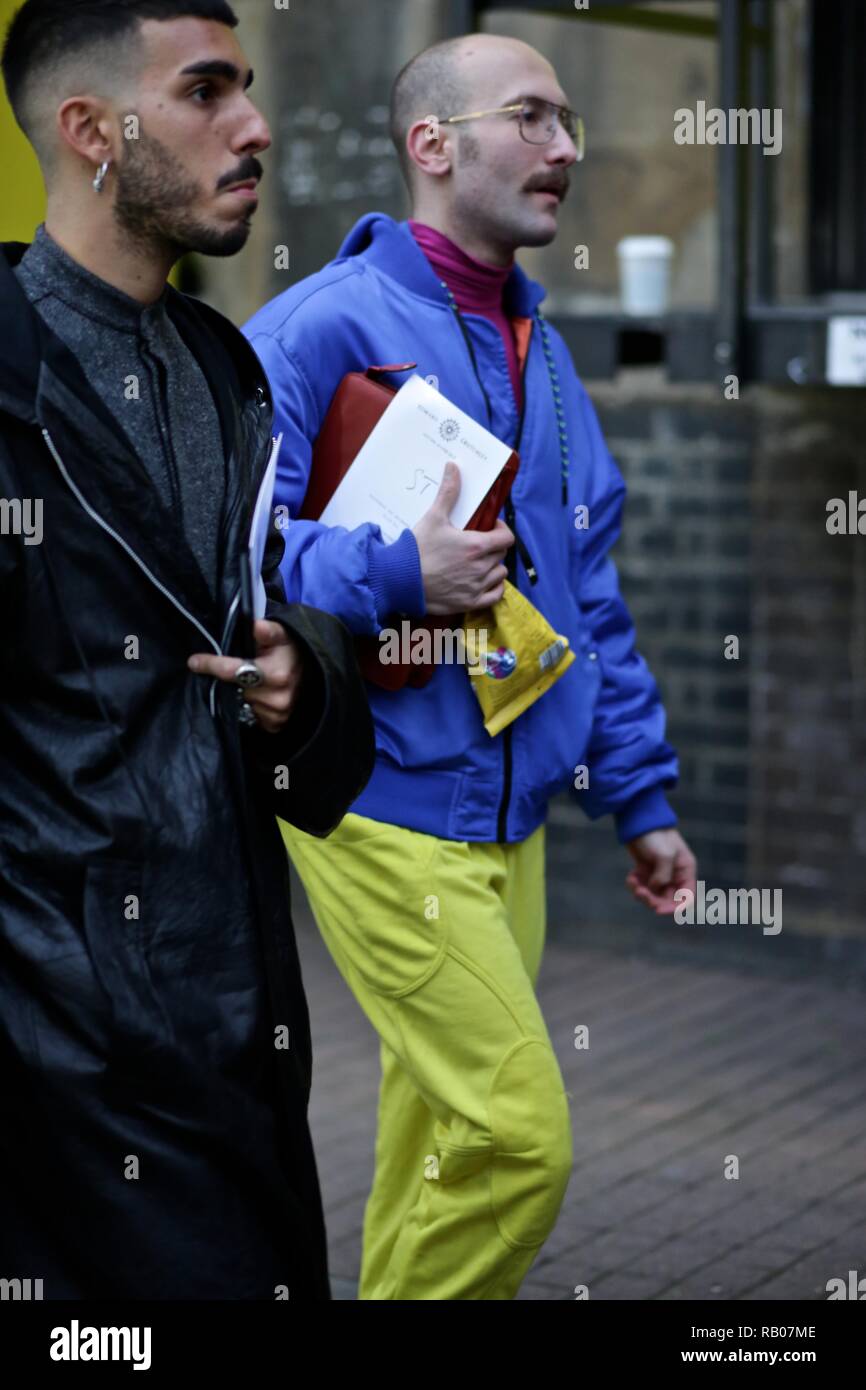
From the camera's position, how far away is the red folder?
369 centimetres

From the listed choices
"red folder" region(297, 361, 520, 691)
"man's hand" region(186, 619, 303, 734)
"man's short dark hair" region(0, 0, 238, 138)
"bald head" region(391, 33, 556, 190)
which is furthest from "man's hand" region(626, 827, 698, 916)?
"man's short dark hair" region(0, 0, 238, 138)

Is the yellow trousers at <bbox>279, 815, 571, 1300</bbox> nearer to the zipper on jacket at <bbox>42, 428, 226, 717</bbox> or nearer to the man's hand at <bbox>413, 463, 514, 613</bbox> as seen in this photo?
the man's hand at <bbox>413, 463, 514, 613</bbox>

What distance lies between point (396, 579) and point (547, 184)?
2.93 feet

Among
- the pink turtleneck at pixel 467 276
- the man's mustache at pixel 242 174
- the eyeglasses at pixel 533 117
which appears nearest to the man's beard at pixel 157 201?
the man's mustache at pixel 242 174

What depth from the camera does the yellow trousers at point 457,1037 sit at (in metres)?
3.64

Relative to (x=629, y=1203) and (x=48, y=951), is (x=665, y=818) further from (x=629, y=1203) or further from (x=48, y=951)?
(x=48, y=951)

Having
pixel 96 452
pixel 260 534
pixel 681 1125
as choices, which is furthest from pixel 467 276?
pixel 681 1125

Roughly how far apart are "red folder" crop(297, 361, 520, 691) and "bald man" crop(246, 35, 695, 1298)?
45 mm

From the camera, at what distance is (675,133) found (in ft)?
24.7

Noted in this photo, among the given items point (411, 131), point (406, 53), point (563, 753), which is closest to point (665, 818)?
point (563, 753)

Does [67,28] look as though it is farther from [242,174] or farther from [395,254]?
[395,254]

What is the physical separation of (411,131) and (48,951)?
1983 mm

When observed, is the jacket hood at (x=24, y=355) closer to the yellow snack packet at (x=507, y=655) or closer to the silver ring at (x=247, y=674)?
Answer: the silver ring at (x=247, y=674)

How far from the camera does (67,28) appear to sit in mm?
2814
